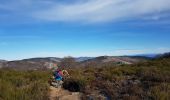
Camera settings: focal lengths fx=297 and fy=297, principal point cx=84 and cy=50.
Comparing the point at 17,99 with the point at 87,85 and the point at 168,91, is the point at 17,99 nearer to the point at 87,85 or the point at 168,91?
the point at 87,85

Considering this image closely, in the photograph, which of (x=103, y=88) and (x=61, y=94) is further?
(x=103, y=88)

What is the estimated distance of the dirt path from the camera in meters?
10.5

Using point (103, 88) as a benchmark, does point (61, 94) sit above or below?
below

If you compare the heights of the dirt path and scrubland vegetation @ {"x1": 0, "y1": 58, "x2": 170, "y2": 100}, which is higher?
scrubland vegetation @ {"x1": 0, "y1": 58, "x2": 170, "y2": 100}

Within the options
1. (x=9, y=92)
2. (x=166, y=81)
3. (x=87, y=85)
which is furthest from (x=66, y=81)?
(x=166, y=81)

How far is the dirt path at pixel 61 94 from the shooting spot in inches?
412

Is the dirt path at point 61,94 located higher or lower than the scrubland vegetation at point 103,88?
lower

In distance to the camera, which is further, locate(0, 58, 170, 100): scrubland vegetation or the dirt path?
the dirt path

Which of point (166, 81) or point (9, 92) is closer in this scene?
point (9, 92)

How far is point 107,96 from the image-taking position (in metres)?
10.4

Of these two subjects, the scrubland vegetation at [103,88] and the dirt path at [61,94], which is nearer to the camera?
the scrubland vegetation at [103,88]

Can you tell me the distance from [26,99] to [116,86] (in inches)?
145

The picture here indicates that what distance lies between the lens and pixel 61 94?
1113 cm

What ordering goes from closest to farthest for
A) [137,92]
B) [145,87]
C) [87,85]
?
[137,92]
[145,87]
[87,85]
